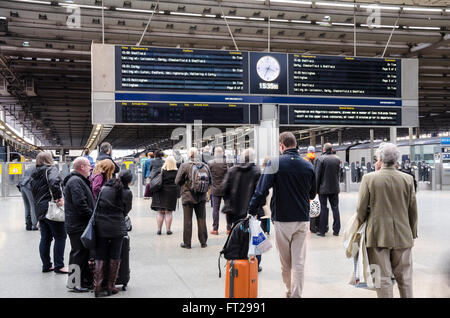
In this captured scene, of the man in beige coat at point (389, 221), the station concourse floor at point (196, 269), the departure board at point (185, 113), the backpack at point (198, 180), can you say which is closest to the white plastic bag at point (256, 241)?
the station concourse floor at point (196, 269)

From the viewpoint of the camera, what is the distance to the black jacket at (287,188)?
4285 mm

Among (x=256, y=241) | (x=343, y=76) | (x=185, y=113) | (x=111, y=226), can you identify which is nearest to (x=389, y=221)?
(x=256, y=241)

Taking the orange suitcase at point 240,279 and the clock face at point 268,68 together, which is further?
the clock face at point 268,68

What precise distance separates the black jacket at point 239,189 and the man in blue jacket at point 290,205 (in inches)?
61.5

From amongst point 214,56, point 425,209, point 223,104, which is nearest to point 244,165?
point 223,104

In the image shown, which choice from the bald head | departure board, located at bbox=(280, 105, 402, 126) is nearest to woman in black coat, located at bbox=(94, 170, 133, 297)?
the bald head

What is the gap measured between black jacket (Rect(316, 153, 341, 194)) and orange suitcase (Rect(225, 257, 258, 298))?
176 inches

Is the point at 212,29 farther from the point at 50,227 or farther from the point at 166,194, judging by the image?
the point at 50,227

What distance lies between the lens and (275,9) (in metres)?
11.3

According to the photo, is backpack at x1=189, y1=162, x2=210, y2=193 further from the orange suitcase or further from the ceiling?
the ceiling

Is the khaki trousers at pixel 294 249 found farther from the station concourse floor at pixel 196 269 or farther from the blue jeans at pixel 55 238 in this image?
the blue jeans at pixel 55 238

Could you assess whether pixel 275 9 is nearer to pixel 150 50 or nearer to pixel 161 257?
pixel 150 50

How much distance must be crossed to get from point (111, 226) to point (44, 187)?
2034 millimetres

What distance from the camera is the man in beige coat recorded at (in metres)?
3.84
